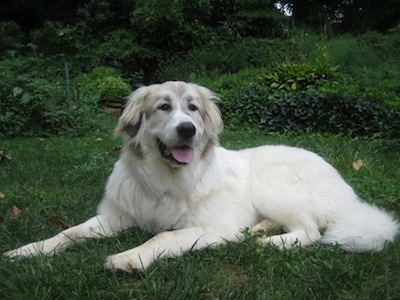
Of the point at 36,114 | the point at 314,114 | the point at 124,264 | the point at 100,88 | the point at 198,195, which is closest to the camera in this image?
the point at 124,264

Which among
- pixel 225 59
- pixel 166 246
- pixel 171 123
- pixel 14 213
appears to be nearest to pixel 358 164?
pixel 171 123

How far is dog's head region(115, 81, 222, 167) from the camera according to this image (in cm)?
284

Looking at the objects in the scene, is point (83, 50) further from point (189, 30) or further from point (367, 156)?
point (367, 156)

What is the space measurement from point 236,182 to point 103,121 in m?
6.15

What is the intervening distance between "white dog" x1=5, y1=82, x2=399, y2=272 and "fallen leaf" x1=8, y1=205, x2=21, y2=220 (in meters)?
0.62

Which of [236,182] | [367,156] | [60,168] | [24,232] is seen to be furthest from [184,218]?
[367,156]

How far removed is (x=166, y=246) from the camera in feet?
8.26

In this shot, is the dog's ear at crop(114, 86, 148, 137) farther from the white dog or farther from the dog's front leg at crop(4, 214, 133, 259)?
the dog's front leg at crop(4, 214, 133, 259)

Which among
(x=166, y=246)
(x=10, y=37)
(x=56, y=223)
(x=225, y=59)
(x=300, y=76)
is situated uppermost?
(x=10, y=37)

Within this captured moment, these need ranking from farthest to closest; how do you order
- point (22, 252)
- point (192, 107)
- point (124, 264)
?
point (192, 107) → point (22, 252) → point (124, 264)

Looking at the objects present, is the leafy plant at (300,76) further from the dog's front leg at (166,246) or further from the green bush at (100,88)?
the dog's front leg at (166,246)

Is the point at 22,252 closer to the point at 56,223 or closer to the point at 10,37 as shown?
the point at 56,223

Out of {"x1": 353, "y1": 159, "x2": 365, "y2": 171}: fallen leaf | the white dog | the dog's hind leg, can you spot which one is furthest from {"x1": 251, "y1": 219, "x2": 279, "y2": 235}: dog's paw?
{"x1": 353, "y1": 159, "x2": 365, "y2": 171}: fallen leaf

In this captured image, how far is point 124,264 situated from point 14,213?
1.41 metres
